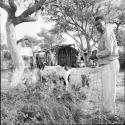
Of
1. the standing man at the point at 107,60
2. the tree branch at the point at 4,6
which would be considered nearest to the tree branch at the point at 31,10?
the tree branch at the point at 4,6

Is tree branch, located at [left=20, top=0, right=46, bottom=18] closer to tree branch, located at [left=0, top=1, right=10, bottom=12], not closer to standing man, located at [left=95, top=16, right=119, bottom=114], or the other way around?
tree branch, located at [left=0, top=1, right=10, bottom=12]

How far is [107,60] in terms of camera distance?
13.4 feet

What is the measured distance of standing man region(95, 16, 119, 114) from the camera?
157 inches

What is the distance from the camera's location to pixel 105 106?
427 centimetres

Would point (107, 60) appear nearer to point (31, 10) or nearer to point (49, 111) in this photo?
point (49, 111)

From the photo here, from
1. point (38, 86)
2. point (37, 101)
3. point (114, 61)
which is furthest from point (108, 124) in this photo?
point (38, 86)

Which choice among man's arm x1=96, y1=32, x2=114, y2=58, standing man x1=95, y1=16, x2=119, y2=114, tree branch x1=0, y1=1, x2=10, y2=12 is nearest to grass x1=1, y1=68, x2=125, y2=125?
standing man x1=95, y1=16, x2=119, y2=114

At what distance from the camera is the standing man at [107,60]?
3.98 meters

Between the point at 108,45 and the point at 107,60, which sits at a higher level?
the point at 108,45

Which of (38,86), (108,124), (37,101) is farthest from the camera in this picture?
(38,86)

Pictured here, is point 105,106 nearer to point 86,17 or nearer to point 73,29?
point 86,17

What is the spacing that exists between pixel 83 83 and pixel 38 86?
11.3 feet


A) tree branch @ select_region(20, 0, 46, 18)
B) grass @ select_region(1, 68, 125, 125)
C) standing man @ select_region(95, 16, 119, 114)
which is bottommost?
grass @ select_region(1, 68, 125, 125)

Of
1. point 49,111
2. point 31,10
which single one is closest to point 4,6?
point 31,10
